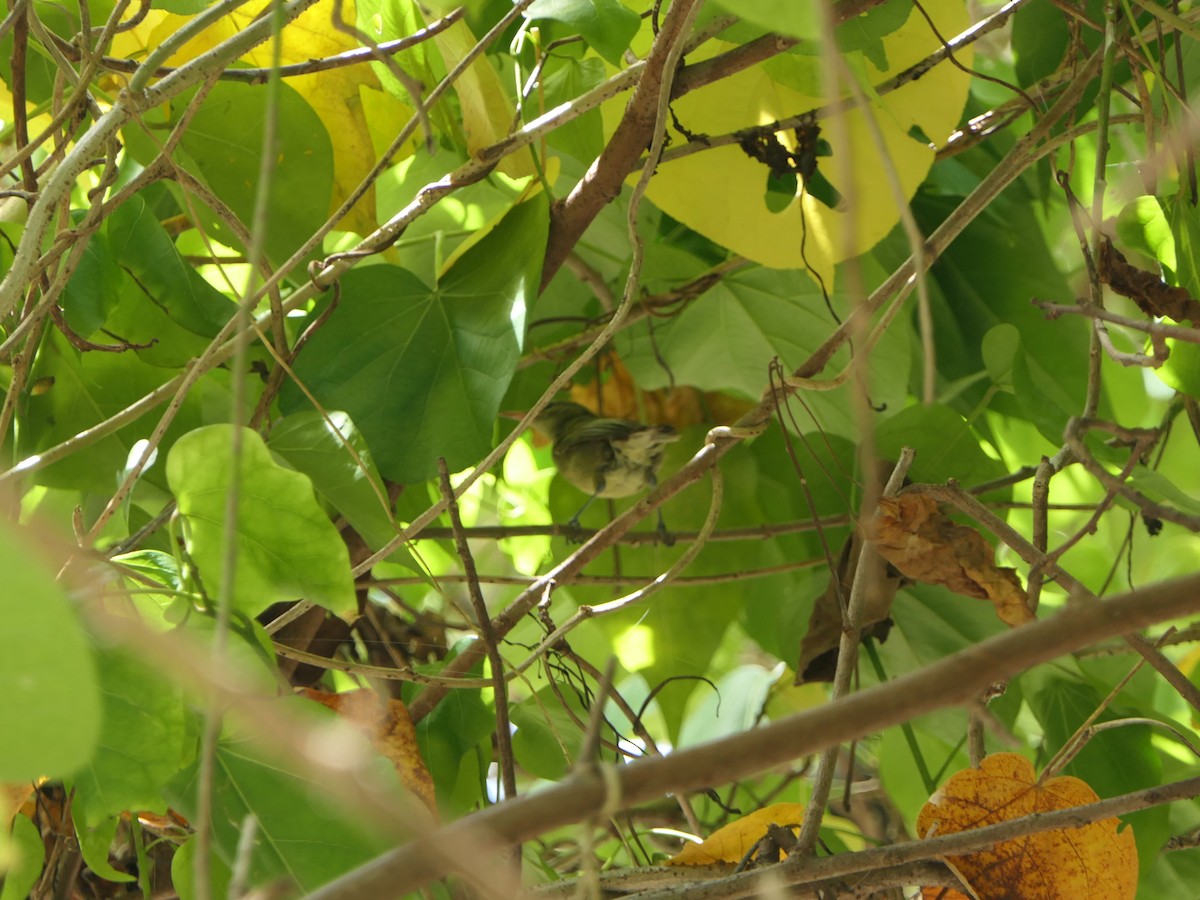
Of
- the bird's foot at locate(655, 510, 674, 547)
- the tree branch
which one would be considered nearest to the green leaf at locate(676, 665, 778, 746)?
the bird's foot at locate(655, 510, 674, 547)

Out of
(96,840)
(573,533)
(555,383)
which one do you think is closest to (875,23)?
(555,383)

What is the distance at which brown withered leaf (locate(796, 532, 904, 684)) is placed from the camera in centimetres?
73

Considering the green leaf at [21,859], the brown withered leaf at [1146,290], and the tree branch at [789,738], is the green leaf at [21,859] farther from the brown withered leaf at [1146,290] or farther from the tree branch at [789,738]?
the brown withered leaf at [1146,290]

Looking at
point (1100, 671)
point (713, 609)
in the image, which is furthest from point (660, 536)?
point (1100, 671)

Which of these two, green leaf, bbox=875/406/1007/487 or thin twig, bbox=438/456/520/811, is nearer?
thin twig, bbox=438/456/520/811

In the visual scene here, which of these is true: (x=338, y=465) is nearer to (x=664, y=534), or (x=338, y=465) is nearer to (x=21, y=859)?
(x=21, y=859)

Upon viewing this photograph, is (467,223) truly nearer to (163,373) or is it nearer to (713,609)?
(163,373)

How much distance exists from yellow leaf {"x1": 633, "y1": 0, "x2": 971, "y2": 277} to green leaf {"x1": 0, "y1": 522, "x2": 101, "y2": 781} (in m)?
0.59

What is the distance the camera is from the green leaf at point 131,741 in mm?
452

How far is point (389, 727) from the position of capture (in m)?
0.68

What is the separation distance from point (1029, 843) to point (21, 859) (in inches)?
20.2

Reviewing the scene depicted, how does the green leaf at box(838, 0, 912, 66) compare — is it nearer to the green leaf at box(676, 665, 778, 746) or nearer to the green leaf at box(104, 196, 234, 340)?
the green leaf at box(104, 196, 234, 340)

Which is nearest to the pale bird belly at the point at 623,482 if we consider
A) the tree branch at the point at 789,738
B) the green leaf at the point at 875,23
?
the green leaf at the point at 875,23

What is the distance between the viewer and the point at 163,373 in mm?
761
